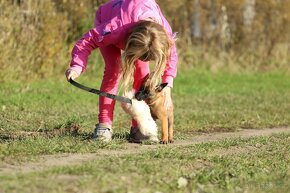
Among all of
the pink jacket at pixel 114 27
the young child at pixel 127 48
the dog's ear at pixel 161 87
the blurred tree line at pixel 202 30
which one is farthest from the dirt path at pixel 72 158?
the blurred tree line at pixel 202 30

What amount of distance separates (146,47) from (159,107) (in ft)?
2.88

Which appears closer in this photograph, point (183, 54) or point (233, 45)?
point (183, 54)

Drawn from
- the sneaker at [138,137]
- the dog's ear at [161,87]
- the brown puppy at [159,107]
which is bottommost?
the sneaker at [138,137]

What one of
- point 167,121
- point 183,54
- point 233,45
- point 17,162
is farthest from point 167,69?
point 233,45

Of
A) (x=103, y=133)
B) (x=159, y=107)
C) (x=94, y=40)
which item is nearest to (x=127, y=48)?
(x=94, y=40)

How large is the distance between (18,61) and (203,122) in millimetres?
4399

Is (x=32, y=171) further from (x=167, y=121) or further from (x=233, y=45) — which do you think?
(x=233, y=45)

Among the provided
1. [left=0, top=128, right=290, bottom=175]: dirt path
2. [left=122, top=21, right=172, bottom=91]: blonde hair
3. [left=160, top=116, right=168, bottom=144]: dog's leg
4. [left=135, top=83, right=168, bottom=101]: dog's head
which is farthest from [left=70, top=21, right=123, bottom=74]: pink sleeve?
[left=160, top=116, right=168, bottom=144]: dog's leg

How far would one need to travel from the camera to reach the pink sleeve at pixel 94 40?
6578 millimetres

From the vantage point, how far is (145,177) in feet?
17.1

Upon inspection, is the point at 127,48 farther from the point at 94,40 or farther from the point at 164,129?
the point at 164,129

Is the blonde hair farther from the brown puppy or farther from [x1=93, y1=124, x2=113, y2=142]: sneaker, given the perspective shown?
[x1=93, y1=124, x2=113, y2=142]: sneaker

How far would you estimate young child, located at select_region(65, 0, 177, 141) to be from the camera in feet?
21.1

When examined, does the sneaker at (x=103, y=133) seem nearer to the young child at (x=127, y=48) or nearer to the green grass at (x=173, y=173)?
the young child at (x=127, y=48)
